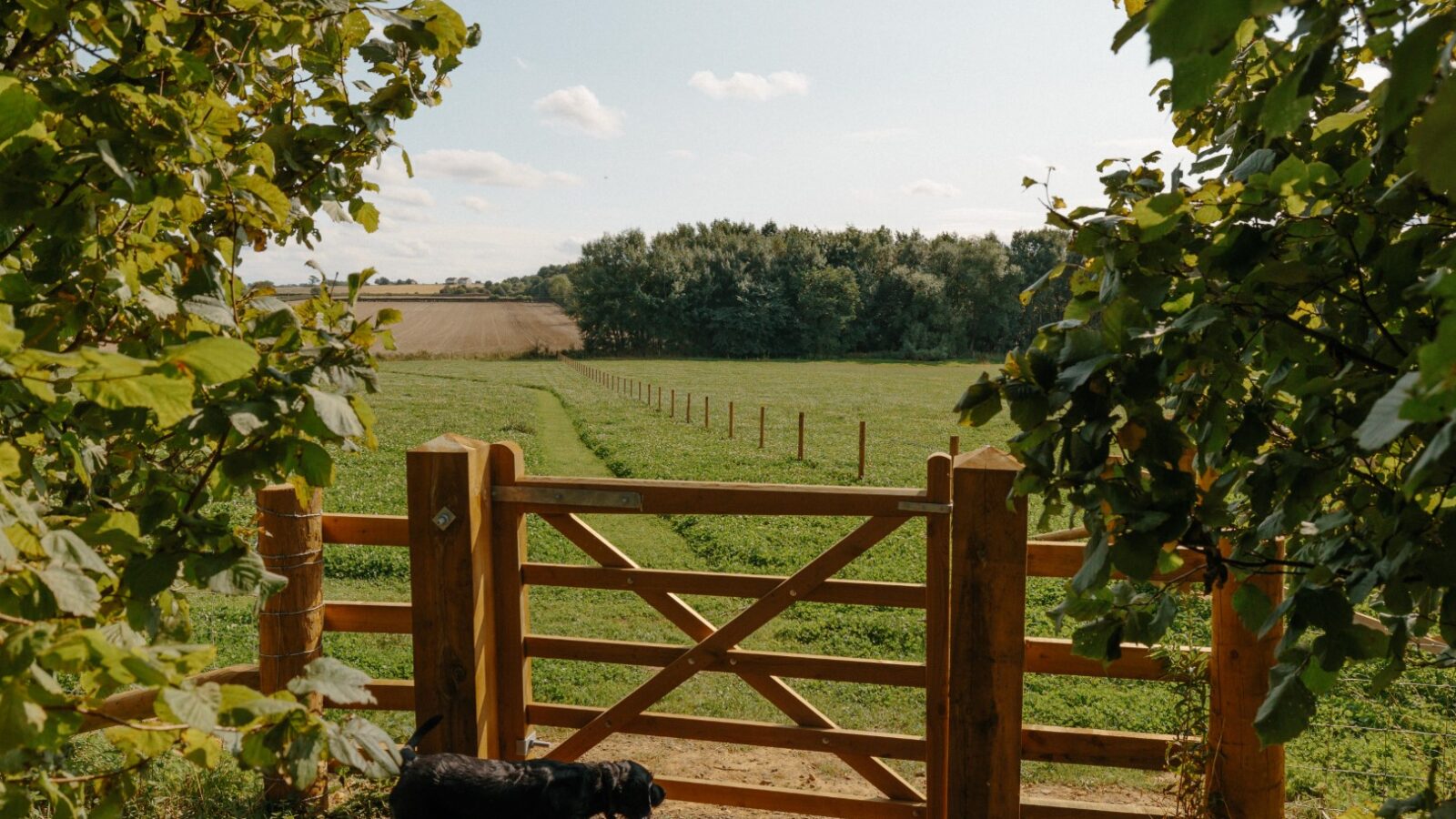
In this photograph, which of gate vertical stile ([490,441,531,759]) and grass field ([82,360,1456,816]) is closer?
gate vertical stile ([490,441,531,759])

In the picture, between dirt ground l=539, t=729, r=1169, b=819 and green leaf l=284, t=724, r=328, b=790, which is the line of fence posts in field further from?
green leaf l=284, t=724, r=328, b=790

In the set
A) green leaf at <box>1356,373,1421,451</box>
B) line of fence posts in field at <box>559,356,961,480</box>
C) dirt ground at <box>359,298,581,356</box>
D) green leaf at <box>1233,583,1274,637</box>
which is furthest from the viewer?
dirt ground at <box>359,298,581,356</box>

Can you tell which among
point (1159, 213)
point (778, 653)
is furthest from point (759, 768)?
point (1159, 213)

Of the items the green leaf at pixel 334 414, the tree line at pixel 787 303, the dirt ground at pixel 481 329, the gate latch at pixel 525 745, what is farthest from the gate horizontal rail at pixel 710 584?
the tree line at pixel 787 303

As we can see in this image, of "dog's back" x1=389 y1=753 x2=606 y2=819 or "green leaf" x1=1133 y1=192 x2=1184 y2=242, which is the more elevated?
"green leaf" x1=1133 y1=192 x2=1184 y2=242

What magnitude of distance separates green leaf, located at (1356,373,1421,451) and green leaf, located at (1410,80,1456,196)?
18cm

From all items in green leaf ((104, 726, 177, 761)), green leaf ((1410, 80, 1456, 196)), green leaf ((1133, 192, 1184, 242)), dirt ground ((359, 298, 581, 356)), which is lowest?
green leaf ((104, 726, 177, 761))

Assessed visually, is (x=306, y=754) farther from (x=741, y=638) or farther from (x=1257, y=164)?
(x=741, y=638)

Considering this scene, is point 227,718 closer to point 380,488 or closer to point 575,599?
point 575,599

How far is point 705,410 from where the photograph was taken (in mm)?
25031

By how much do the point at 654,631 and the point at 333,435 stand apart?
7.09 metres

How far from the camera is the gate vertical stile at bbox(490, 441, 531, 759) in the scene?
4.39 meters

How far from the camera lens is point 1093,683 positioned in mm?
7184

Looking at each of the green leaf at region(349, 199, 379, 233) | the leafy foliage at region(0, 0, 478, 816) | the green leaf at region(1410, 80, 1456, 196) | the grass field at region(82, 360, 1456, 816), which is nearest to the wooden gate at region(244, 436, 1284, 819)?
the grass field at region(82, 360, 1456, 816)
